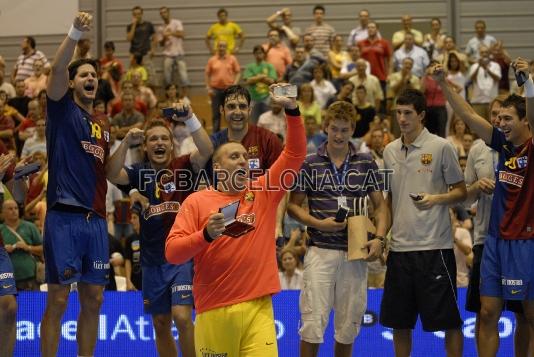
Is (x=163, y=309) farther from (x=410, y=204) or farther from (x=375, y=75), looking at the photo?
(x=375, y=75)

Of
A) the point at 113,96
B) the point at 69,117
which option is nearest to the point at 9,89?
the point at 113,96

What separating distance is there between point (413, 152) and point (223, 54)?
1181 centimetres

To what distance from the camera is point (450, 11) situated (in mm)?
22453

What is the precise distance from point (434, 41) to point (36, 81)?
330 inches

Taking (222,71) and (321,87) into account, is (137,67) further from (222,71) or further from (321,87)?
(321,87)

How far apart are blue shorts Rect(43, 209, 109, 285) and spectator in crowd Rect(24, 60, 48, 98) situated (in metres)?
11.4

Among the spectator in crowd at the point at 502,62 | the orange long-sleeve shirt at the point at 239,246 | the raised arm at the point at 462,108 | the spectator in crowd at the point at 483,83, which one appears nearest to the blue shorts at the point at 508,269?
the raised arm at the point at 462,108

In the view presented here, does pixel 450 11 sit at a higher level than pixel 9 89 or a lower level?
higher

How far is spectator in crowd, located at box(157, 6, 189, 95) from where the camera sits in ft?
71.7

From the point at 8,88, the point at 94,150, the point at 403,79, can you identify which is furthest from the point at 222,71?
the point at 94,150

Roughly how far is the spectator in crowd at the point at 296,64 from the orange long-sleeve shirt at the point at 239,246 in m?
12.2

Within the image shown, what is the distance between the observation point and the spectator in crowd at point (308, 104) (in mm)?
17219

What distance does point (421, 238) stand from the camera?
8.72m

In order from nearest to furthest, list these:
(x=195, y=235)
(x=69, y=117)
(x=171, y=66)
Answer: (x=195, y=235), (x=69, y=117), (x=171, y=66)
